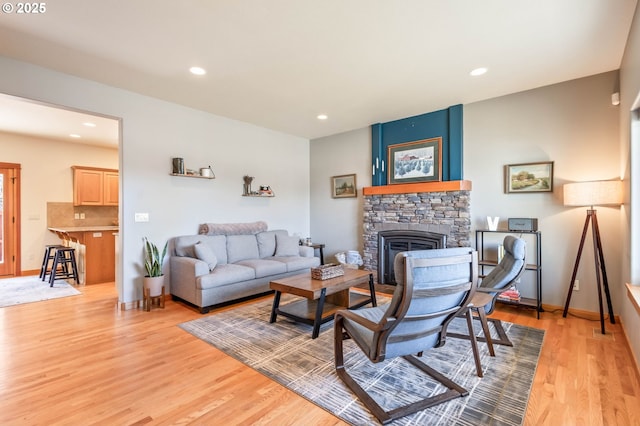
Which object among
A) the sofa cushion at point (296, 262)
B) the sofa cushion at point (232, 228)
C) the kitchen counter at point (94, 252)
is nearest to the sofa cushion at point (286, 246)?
the sofa cushion at point (296, 262)

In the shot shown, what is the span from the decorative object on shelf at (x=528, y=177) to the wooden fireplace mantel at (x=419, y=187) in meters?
0.50

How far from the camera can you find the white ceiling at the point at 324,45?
227cm

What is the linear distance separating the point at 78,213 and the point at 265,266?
5.05 meters

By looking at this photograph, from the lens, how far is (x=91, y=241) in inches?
208

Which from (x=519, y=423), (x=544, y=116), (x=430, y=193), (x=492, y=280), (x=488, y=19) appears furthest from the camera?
(x=430, y=193)

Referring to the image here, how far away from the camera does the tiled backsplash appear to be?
6.16 m

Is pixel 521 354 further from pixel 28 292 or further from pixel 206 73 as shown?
pixel 28 292

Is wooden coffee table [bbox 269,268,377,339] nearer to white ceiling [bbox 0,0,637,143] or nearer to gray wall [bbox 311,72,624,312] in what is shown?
gray wall [bbox 311,72,624,312]

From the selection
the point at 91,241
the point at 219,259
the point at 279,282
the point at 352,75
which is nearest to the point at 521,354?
the point at 279,282

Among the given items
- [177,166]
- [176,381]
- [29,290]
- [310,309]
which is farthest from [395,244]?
[29,290]

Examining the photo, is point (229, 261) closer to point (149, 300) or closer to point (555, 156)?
point (149, 300)

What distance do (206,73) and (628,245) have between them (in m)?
4.46

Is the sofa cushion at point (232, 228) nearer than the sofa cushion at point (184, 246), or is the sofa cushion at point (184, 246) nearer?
the sofa cushion at point (184, 246)

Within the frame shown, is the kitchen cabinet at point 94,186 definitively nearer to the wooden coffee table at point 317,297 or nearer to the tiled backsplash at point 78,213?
the tiled backsplash at point 78,213
